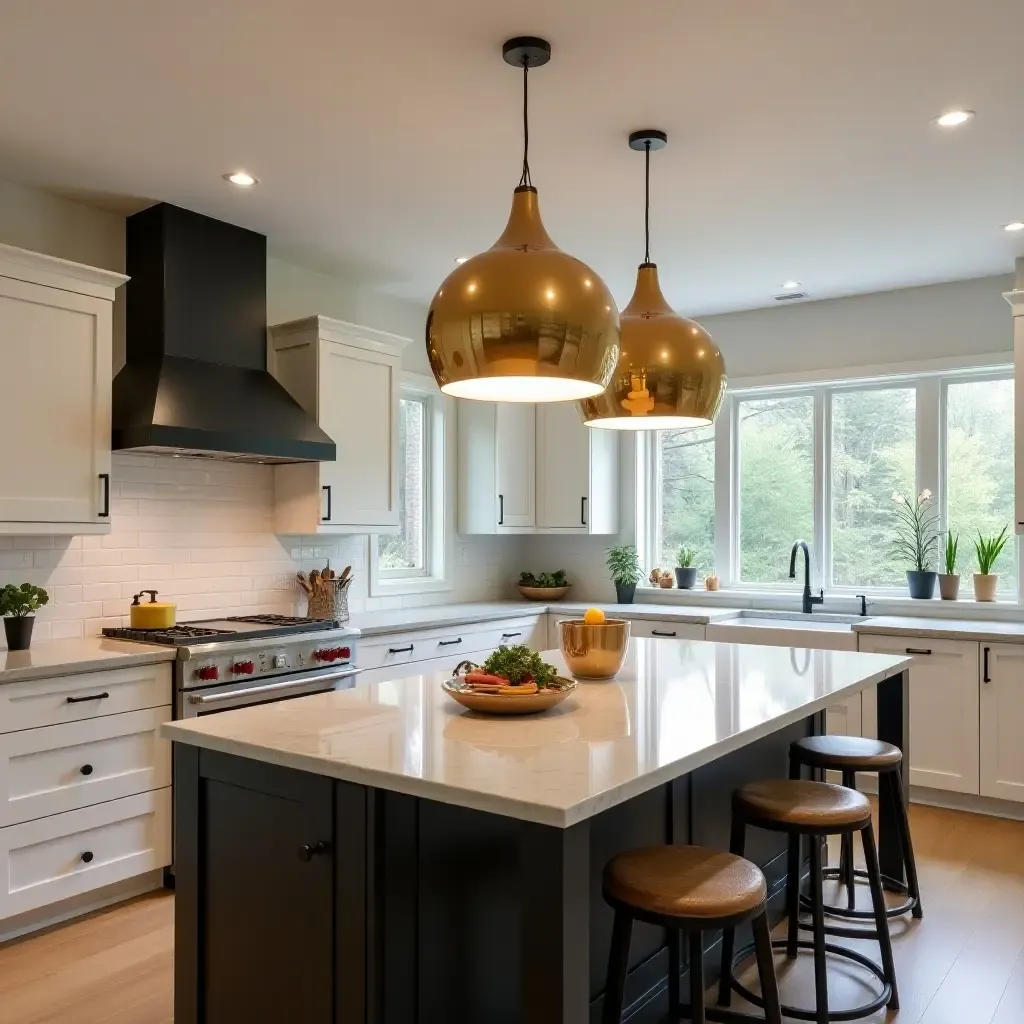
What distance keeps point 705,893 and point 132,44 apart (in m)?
2.60

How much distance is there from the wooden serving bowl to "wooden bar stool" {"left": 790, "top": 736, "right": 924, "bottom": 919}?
1.19 m

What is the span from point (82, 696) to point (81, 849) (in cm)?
53

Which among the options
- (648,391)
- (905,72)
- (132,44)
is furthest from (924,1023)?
(132,44)

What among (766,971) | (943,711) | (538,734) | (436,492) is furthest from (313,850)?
(436,492)

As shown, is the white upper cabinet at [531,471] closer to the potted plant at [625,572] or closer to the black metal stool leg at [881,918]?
the potted plant at [625,572]

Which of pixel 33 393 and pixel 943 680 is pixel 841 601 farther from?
A: pixel 33 393

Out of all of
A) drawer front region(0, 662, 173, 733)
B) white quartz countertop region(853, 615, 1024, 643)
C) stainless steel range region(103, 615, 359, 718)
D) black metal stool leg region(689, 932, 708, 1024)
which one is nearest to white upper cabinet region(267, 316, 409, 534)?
stainless steel range region(103, 615, 359, 718)

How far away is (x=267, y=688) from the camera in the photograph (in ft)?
12.4

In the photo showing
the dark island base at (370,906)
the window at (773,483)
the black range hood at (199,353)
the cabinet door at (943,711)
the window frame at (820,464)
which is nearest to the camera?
the dark island base at (370,906)


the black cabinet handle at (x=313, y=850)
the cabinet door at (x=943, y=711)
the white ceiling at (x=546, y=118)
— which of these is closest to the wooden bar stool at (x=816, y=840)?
the black cabinet handle at (x=313, y=850)

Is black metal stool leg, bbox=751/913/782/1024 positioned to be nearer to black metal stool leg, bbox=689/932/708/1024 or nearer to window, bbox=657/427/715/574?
black metal stool leg, bbox=689/932/708/1024

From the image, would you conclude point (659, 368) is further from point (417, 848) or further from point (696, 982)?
point (696, 982)

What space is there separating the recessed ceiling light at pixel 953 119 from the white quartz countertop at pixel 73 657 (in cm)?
322

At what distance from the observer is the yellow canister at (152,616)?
147 inches
